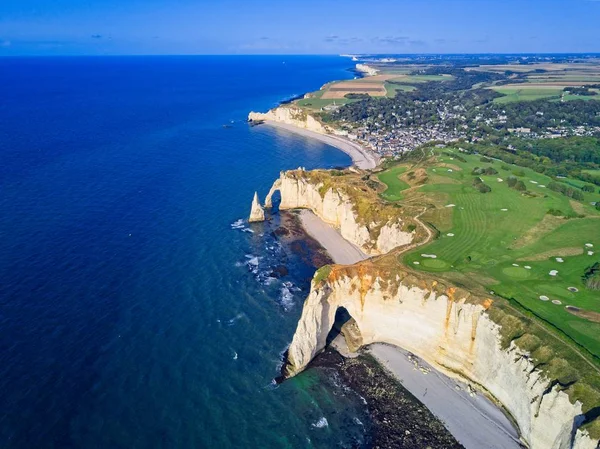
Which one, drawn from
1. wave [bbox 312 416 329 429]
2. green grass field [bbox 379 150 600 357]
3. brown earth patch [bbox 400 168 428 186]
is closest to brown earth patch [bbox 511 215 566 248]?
green grass field [bbox 379 150 600 357]

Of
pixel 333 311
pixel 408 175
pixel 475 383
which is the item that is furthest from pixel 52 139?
pixel 475 383

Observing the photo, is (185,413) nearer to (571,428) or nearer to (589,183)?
(571,428)

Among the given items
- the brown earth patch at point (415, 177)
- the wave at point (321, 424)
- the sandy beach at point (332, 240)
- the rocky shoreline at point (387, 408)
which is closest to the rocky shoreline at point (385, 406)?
the rocky shoreline at point (387, 408)

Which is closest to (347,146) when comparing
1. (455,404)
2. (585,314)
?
(585,314)

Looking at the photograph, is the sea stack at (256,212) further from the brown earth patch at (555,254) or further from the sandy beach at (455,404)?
the brown earth patch at (555,254)

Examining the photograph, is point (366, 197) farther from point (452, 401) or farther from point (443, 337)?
point (452, 401)

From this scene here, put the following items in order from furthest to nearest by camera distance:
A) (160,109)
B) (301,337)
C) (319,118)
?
(160,109) → (319,118) → (301,337)
